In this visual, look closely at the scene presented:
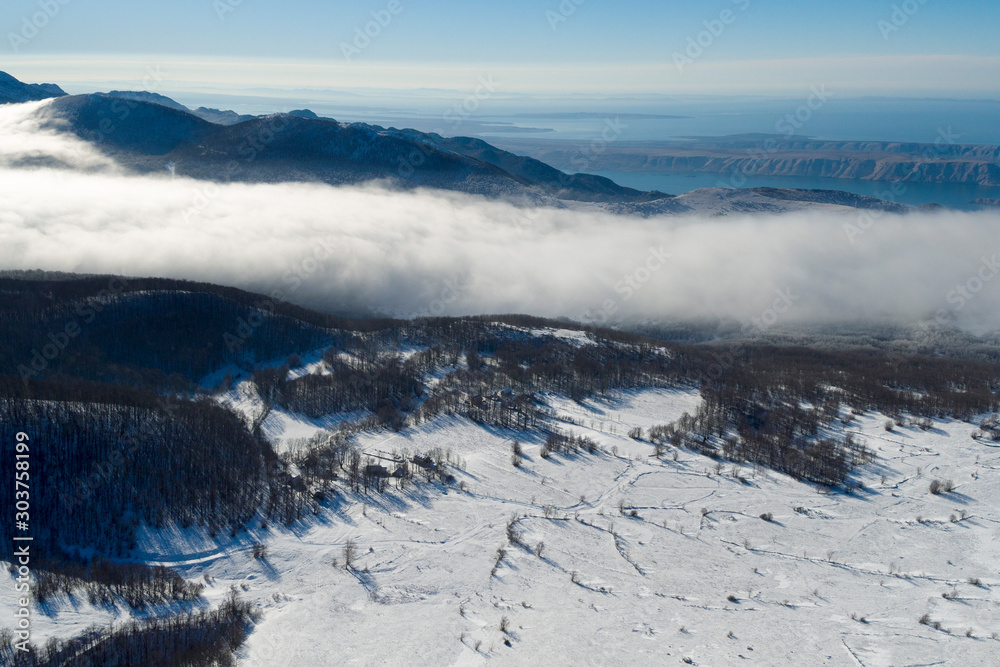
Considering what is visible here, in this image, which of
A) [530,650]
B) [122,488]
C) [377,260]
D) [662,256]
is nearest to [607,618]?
[530,650]

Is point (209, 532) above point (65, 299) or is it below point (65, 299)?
below

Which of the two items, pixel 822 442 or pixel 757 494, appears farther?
pixel 822 442

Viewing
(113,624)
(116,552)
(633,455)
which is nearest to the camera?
(113,624)

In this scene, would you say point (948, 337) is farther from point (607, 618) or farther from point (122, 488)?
point (122, 488)

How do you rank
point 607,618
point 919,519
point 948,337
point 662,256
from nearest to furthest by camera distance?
point 607,618, point 919,519, point 948,337, point 662,256

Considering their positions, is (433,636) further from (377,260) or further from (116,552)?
(377,260)

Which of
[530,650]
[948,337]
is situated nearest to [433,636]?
[530,650]
